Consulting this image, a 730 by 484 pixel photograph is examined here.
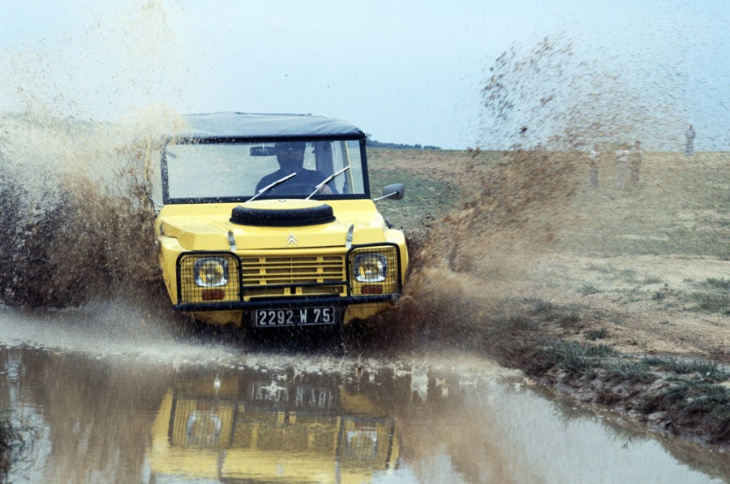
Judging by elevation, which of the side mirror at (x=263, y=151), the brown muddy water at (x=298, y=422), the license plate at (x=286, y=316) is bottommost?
the brown muddy water at (x=298, y=422)

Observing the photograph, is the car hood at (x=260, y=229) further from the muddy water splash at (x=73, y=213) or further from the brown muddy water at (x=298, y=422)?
the brown muddy water at (x=298, y=422)

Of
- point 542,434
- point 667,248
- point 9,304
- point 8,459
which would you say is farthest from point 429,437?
point 667,248

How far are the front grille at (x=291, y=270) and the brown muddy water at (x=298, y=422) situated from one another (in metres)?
0.62

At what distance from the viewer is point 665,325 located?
897 centimetres

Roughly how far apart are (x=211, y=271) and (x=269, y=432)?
7.50 feet

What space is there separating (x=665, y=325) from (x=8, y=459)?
6.30 m

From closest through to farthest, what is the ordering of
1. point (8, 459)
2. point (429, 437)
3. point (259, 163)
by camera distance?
1. point (8, 459)
2. point (429, 437)
3. point (259, 163)

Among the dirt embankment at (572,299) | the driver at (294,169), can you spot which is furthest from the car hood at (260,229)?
the dirt embankment at (572,299)

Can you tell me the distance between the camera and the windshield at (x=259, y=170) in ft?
28.4

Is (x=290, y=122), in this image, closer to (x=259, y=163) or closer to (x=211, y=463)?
(x=259, y=163)

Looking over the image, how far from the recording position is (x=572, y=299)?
35.9ft

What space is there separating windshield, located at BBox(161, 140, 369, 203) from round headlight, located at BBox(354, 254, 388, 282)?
133cm

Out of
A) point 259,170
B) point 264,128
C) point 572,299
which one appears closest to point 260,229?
point 259,170

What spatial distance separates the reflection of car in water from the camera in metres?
4.61
